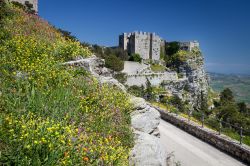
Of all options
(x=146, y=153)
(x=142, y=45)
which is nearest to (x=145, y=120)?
(x=146, y=153)

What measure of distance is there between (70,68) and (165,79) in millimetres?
62100

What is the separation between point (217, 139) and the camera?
18.5m

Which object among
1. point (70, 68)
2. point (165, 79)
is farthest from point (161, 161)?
point (165, 79)

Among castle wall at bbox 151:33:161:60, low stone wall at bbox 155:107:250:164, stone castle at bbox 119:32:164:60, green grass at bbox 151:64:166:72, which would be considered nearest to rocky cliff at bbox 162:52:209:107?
green grass at bbox 151:64:166:72

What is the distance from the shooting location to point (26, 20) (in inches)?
883

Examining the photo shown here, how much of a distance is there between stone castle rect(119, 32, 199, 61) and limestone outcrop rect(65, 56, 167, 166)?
8152 cm

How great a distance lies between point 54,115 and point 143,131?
6013 mm

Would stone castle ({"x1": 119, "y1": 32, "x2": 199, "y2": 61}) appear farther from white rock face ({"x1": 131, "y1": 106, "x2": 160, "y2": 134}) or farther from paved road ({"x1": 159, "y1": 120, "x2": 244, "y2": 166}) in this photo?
white rock face ({"x1": 131, "y1": 106, "x2": 160, "y2": 134})

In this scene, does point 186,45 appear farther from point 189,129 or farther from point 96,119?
point 96,119

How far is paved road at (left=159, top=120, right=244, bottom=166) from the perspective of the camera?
1570 centimetres

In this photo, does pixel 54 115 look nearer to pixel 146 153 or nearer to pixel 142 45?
pixel 146 153

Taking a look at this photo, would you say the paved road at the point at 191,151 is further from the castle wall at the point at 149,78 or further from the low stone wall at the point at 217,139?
the castle wall at the point at 149,78

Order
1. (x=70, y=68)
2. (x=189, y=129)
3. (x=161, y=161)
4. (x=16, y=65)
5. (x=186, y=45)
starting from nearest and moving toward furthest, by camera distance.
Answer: (x=161, y=161) < (x=16, y=65) < (x=70, y=68) < (x=189, y=129) < (x=186, y=45)

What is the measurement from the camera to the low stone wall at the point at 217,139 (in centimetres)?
1630
